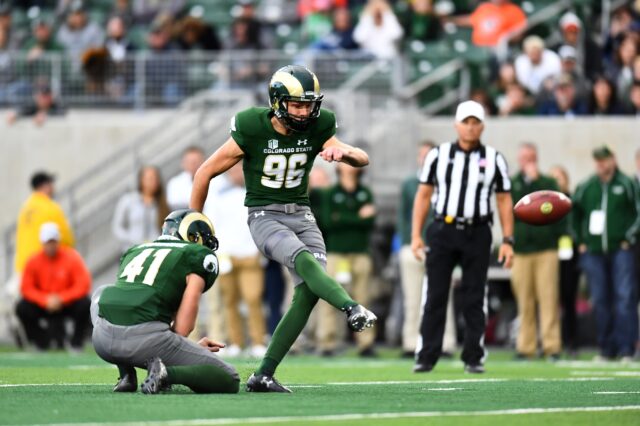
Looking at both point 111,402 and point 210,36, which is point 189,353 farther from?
point 210,36

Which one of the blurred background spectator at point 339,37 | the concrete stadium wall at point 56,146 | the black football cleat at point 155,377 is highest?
the blurred background spectator at point 339,37

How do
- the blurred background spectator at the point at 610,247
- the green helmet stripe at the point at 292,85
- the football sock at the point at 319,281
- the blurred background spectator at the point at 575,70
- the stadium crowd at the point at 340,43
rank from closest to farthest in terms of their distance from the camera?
the football sock at the point at 319,281 → the green helmet stripe at the point at 292,85 → the blurred background spectator at the point at 610,247 → the blurred background spectator at the point at 575,70 → the stadium crowd at the point at 340,43

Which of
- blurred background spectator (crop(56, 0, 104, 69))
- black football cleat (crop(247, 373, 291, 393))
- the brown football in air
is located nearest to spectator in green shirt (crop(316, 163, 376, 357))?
the brown football in air

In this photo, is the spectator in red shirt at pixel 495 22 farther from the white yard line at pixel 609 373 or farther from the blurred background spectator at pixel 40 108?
the white yard line at pixel 609 373

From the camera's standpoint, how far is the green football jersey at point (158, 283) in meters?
8.22

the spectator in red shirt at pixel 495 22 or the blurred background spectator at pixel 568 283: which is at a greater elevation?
the spectator in red shirt at pixel 495 22

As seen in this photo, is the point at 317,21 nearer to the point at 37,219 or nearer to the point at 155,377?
the point at 37,219

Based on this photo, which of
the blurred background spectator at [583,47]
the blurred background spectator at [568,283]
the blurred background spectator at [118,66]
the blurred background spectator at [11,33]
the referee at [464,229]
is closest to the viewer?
the referee at [464,229]

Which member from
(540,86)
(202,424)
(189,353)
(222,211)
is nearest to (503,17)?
(540,86)

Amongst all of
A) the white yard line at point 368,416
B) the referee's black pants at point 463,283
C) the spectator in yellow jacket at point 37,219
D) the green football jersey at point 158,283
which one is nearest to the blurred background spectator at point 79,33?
the spectator in yellow jacket at point 37,219

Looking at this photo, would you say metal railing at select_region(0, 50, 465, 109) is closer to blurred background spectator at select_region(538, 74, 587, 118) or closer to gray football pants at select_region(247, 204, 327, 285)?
blurred background spectator at select_region(538, 74, 587, 118)

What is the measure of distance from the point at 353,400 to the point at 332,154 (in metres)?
1.31

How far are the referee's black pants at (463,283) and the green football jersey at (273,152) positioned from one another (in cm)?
279

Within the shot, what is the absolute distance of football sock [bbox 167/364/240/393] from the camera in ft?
26.5
